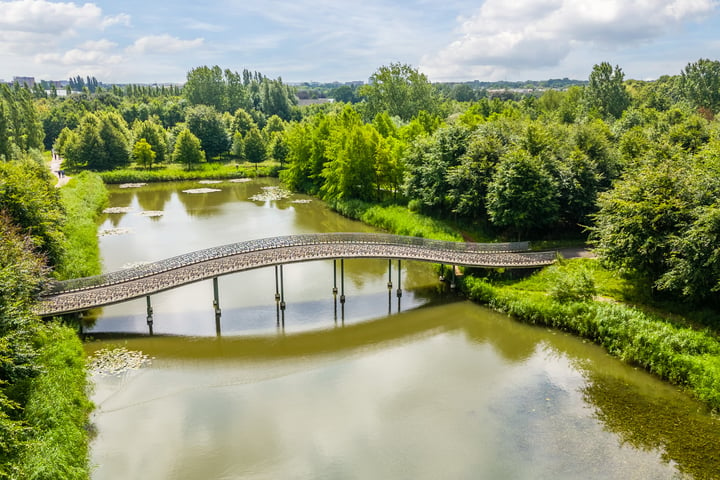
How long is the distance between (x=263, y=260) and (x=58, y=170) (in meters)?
62.5

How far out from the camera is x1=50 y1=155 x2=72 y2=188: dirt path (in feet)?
213

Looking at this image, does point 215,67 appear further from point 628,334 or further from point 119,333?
point 628,334

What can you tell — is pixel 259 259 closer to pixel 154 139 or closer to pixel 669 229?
pixel 669 229

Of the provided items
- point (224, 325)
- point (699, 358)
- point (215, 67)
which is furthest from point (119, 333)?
point (215, 67)

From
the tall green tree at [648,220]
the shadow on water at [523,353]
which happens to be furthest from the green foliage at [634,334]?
the tall green tree at [648,220]

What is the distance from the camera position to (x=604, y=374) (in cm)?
2341

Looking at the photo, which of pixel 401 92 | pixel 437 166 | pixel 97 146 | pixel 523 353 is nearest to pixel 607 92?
pixel 401 92

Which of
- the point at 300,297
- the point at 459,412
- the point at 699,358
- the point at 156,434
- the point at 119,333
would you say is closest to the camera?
the point at 156,434

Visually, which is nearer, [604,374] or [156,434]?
[156,434]

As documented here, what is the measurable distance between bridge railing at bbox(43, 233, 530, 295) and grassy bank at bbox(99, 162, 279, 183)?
51.0 m

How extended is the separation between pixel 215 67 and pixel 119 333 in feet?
362

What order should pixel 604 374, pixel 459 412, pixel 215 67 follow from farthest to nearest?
pixel 215 67
pixel 604 374
pixel 459 412

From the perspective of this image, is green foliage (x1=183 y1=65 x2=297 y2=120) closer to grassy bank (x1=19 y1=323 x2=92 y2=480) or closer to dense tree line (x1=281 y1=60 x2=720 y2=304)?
dense tree line (x1=281 y1=60 x2=720 y2=304)

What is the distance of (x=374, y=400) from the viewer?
2141cm
